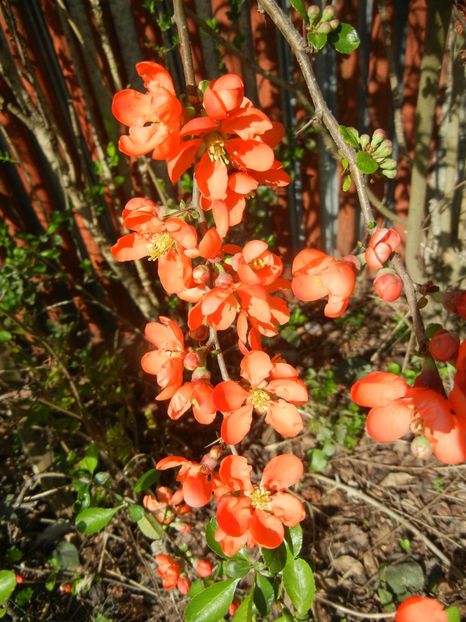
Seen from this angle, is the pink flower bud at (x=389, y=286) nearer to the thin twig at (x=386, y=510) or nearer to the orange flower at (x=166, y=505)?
the orange flower at (x=166, y=505)

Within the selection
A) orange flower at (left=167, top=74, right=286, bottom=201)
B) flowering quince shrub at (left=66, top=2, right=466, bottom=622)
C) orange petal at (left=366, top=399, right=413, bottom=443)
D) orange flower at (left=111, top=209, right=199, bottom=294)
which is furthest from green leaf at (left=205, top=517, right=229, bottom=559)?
orange flower at (left=167, top=74, right=286, bottom=201)

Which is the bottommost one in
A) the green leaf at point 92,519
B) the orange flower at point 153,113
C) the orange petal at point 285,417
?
the green leaf at point 92,519

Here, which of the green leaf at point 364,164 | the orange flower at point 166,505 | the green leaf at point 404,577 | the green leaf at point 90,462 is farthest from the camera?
the green leaf at point 404,577

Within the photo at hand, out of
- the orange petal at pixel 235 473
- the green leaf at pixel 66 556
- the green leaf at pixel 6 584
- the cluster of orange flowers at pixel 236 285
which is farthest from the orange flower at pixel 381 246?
the green leaf at pixel 66 556

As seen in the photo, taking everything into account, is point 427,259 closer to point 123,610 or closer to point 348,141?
point 348,141

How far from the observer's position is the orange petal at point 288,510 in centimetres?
114

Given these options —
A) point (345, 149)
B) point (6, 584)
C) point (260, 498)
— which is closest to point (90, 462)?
point (6, 584)

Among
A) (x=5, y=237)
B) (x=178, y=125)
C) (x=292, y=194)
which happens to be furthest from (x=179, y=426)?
(x=178, y=125)

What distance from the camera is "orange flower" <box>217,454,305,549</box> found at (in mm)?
1085

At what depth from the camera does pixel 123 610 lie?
196cm

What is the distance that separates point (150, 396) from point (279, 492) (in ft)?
5.32

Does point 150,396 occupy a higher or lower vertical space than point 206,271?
lower

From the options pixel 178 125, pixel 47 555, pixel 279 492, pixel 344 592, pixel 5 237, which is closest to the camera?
pixel 178 125

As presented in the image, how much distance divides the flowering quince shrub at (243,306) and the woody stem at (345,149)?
2cm
